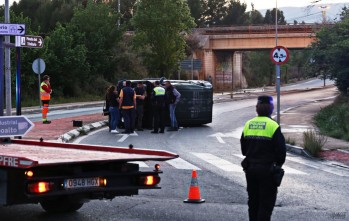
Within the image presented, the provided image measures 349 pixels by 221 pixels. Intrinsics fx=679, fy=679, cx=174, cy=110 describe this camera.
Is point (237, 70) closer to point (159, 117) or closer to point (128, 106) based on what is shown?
point (159, 117)

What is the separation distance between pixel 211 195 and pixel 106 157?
130 inches

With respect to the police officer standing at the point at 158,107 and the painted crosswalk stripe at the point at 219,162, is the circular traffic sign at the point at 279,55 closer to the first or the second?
the police officer standing at the point at 158,107

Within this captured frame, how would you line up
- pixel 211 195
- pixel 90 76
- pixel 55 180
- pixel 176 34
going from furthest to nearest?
pixel 90 76 < pixel 176 34 < pixel 211 195 < pixel 55 180

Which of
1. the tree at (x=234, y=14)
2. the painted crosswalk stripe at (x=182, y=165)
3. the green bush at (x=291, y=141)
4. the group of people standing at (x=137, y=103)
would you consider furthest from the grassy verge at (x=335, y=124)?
the tree at (x=234, y=14)

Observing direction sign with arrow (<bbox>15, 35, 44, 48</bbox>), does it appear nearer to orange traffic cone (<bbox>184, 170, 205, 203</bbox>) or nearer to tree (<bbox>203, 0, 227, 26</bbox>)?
orange traffic cone (<bbox>184, 170, 205, 203</bbox>)

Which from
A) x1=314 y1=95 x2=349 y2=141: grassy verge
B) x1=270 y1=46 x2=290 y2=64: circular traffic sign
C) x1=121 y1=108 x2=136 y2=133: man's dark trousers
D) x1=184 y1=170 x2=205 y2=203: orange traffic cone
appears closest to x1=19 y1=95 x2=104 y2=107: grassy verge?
x1=314 y1=95 x2=349 y2=141: grassy verge

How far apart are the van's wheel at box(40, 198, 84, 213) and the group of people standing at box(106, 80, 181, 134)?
1285cm

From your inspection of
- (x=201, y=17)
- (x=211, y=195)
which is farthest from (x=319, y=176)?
(x=201, y=17)

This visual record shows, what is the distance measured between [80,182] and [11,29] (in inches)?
246

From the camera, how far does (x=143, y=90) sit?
919 inches

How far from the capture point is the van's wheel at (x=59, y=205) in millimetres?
9156

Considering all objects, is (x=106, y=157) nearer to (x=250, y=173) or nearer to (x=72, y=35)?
(x=250, y=173)

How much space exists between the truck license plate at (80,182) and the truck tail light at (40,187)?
20 cm

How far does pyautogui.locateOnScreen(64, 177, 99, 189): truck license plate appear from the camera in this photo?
759 cm
